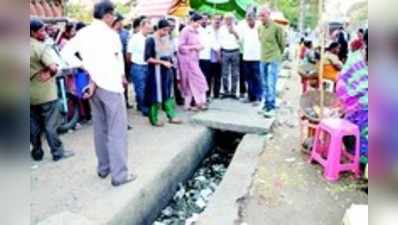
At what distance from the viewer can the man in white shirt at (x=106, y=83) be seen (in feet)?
13.5

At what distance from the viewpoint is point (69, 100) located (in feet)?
22.4

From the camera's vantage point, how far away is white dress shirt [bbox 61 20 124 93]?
4.12m

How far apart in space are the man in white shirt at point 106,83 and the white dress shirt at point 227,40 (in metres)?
4.91

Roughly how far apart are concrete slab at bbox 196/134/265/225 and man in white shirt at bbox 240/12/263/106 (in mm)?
2343

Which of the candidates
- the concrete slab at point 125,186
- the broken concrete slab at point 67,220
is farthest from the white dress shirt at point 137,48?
the broken concrete slab at point 67,220

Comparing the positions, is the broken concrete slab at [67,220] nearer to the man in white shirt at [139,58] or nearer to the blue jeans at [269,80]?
the man in white shirt at [139,58]

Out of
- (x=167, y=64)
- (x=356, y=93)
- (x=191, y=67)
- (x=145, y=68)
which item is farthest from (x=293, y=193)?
(x=191, y=67)

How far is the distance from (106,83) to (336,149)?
2696 mm

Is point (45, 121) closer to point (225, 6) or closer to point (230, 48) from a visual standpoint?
point (230, 48)

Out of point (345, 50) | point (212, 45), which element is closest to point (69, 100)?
point (212, 45)

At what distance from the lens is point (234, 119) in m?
7.58

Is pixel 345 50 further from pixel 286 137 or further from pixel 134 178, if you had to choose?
pixel 134 178

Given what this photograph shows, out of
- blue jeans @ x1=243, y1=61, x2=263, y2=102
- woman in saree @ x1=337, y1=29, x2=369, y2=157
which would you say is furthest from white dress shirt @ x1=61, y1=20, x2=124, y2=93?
blue jeans @ x1=243, y1=61, x2=263, y2=102

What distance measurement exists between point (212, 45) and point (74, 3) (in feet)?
22.8
